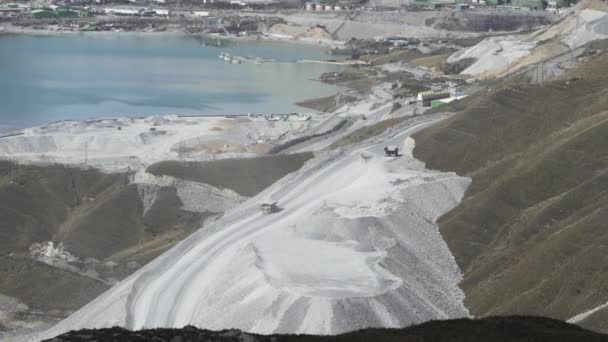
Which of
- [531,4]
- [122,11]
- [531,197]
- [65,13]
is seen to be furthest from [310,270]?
[122,11]

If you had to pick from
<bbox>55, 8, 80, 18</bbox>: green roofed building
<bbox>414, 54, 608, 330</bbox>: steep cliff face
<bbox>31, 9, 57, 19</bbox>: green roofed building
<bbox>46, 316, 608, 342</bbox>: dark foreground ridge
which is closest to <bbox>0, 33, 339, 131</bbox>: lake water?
<bbox>31, 9, 57, 19</bbox>: green roofed building

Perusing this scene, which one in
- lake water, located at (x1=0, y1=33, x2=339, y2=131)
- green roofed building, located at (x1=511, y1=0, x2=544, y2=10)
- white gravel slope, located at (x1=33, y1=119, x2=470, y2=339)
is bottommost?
lake water, located at (x1=0, y1=33, x2=339, y2=131)

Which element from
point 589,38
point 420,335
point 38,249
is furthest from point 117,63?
point 420,335

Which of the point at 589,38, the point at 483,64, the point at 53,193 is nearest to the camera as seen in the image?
the point at 53,193

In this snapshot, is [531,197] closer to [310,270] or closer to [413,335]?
[310,270]

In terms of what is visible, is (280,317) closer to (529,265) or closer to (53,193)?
(529,265)

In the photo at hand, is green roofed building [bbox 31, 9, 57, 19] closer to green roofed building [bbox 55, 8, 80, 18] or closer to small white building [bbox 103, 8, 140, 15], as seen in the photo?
green roofed building [bbox 55, 8, 80, 18]
